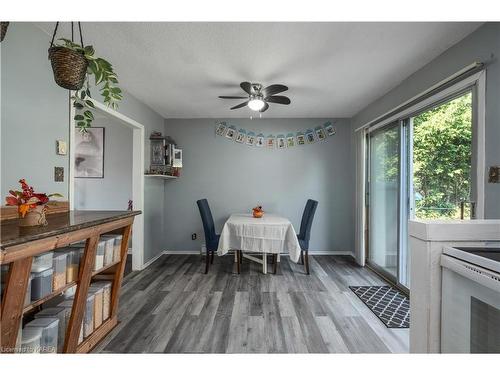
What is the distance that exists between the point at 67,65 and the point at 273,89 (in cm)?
181

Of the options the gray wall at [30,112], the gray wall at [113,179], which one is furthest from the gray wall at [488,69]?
the gray wall at [113,179]

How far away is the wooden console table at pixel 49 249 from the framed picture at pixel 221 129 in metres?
2.66

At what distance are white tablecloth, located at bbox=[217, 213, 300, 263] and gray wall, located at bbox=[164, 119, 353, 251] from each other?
41.8 inches

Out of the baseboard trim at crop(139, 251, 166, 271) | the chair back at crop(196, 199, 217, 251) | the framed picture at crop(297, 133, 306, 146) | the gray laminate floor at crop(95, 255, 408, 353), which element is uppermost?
the framed picture at crop(297, 133, 306, 146)

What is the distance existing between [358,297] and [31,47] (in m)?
3.72

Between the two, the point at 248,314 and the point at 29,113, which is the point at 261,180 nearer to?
the point at 248,314

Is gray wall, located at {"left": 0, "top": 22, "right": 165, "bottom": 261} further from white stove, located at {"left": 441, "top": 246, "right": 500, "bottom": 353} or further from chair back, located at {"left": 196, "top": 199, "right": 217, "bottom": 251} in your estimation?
white stove, located at {"left": 441, "top": 246, "right": 500, "bottom": 353}

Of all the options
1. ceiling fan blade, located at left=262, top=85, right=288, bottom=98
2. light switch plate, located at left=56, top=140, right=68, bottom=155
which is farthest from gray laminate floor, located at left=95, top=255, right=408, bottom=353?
ceiling fan blade, located at left=262, top=85, right=288, bottom=98

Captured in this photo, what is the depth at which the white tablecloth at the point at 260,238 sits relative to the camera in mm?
3109

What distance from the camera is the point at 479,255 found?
3.26 ft

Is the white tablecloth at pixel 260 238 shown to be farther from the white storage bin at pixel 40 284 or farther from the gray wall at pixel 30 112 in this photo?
the white storage bin at pixel 40 284

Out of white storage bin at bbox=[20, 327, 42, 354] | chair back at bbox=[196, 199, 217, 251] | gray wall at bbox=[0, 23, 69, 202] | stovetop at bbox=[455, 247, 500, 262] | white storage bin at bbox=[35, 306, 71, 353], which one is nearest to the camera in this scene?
stovetop at bbox=[455, 247, 500, 262]

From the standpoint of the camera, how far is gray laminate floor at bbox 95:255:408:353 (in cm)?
182
